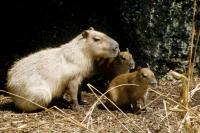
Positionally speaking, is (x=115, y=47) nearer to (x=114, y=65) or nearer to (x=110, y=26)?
(x=114, y=65)

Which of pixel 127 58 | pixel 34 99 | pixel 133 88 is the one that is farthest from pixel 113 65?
pixel 34 99

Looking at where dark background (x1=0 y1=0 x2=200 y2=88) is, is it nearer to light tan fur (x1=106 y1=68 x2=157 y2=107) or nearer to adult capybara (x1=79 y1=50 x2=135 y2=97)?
adult capybara (x1=79 y1=50 x2=135 y2=97)

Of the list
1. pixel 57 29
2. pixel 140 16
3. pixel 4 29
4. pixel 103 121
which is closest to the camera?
pixel 103 121

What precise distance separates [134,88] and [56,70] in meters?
1.04

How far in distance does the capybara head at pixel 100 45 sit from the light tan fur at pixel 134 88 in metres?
0.38

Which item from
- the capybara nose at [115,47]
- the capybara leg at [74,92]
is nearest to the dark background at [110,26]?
the capybara nose at [115,47]

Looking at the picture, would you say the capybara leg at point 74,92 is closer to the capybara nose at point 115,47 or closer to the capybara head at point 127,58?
the capybara nose at point 115,47

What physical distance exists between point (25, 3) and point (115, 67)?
1978 millimetres

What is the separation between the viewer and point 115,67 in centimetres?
816

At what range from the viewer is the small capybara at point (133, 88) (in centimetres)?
717

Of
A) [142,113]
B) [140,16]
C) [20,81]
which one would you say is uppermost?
[140,16]

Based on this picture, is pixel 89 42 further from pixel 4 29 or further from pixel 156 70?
pixel 4 29

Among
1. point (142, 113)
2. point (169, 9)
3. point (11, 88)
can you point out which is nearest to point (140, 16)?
point (169, 9)

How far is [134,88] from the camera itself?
287 inches
